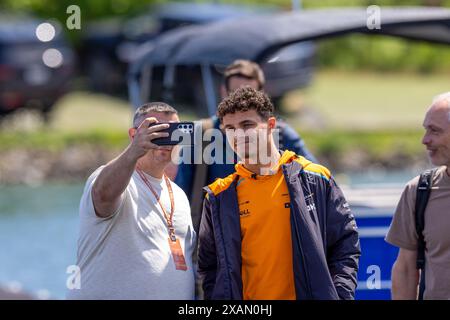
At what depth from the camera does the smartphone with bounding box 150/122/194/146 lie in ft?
15.6

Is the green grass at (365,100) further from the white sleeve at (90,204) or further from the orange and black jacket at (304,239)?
the white sleeve at (90,204)

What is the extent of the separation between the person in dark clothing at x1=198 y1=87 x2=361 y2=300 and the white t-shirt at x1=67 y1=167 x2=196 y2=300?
228 mm

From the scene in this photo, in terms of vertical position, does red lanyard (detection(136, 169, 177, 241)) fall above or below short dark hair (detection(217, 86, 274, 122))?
below

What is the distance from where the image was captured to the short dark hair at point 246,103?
495 cm

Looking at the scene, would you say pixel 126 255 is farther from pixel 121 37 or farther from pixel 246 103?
pixel 121 37

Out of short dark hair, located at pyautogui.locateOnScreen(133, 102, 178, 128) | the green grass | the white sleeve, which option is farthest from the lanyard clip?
the green grass

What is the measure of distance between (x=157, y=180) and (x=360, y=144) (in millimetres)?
14989

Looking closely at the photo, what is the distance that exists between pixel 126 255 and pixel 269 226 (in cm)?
64

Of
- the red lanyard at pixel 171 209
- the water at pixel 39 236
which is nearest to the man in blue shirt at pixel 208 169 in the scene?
the red lanyard at pixel 171 209

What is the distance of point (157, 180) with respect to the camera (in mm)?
5082

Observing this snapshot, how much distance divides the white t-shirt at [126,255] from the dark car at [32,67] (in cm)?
1681

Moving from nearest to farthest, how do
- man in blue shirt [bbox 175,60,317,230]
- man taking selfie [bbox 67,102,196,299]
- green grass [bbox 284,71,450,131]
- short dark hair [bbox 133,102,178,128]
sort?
man taking selfie [bbox 67,102,196,299] → short dark hair [bbox 133,102,178,128] → man in blue shirt [bbox 175,60,317,230] → green grass [bbox 284,71,450,131]

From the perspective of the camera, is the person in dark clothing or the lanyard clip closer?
the person in dark clothing

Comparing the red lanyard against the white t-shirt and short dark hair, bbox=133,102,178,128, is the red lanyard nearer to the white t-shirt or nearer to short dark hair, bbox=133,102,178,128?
the white t-shirt
